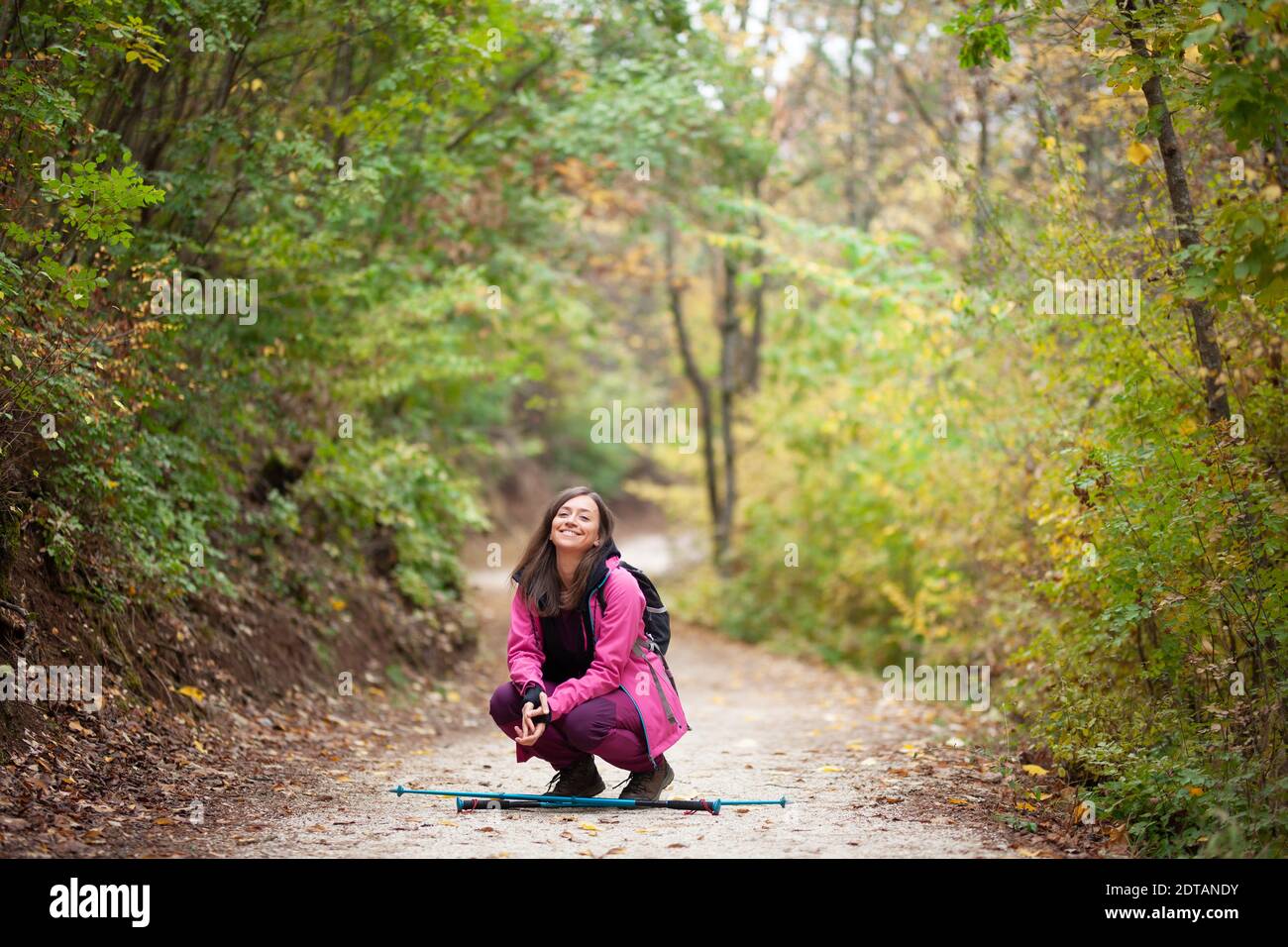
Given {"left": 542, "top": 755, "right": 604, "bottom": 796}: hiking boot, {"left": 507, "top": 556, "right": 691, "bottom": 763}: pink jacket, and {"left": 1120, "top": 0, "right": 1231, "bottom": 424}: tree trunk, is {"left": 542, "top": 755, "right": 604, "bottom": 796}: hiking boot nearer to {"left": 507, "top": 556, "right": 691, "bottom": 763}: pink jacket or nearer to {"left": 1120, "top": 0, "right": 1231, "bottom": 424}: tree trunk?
{"left": 507, "top": 556, "right": 691, "bottom": 763}: pink jacket

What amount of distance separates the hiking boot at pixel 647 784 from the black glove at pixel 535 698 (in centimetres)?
65

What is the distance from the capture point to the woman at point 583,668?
5.32 m

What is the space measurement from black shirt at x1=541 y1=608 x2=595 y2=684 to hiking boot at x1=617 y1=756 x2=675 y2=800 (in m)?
0.61

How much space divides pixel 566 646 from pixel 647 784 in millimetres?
829

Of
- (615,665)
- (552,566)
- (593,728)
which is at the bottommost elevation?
(593,728)

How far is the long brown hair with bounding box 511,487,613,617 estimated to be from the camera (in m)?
5.52

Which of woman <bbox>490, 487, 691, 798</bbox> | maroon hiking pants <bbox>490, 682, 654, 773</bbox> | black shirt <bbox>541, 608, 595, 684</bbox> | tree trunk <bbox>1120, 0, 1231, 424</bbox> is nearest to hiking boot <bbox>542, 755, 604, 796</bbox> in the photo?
woman <bbox>490, 487, 691, 798</bbox>

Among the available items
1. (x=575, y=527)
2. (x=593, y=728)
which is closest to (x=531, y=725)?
(x=593, y=728)

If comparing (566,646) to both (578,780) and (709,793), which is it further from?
(709,793)

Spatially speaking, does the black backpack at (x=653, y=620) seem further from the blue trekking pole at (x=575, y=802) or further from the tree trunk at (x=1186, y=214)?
the tree trunk at (x=1186, y=214)

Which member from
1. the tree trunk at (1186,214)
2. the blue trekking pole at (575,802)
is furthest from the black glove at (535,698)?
the tree trunk at (1186,214)

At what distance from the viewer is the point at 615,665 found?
17.7ft

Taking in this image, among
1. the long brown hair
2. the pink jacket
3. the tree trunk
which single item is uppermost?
the tree trunk

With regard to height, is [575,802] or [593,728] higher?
[593,728]
